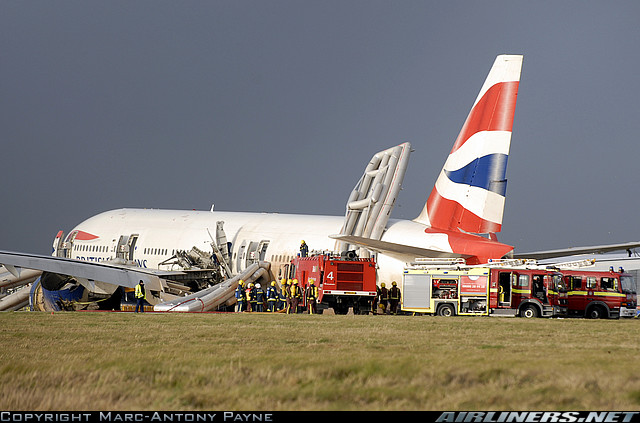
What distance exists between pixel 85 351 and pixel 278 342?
3.77 metres

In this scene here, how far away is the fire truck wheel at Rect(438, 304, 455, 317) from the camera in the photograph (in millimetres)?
31031

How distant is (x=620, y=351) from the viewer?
15188mm

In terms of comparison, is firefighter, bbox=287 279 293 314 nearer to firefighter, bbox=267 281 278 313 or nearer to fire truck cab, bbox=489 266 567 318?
firefighter, bbox=267 281 278 313

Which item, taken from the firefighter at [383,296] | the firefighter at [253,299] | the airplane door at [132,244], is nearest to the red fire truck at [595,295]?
the firefighter at [383,296]

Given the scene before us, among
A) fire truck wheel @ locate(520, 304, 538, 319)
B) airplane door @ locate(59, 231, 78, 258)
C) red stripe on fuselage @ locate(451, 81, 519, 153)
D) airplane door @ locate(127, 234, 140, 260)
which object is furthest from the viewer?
airplane door @ locate(59, 231, 78, 258)

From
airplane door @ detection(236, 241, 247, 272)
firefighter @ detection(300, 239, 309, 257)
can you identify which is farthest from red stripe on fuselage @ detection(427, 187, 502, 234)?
airplane door @ detection(236, 241, 247, 272)

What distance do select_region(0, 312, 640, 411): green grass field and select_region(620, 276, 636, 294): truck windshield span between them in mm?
15527

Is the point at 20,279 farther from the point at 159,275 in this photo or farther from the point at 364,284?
the point at 364,284

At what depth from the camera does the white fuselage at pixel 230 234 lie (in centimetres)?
3544

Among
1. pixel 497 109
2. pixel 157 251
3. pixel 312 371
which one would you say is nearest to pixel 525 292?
pixel 497 109

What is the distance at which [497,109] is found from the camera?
31688mm

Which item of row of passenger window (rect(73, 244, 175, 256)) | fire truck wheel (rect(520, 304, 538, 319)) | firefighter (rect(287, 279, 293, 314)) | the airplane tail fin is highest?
the airplane tail fin

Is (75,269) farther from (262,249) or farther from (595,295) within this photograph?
(595,295)

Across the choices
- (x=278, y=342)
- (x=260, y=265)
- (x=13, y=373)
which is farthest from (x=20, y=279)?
(x=13, y=373)
